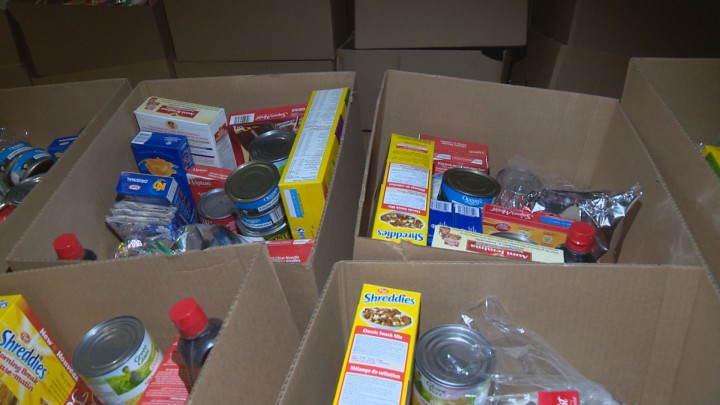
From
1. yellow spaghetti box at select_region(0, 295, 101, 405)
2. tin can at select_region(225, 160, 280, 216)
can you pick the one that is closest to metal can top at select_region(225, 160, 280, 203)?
tin can at select_region(225, 160, 280, 216)

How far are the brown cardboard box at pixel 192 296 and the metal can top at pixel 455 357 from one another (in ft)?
0.73

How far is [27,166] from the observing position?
115cm

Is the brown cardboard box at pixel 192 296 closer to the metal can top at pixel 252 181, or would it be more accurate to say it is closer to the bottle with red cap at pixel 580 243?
the metal can top at pixel 252 181

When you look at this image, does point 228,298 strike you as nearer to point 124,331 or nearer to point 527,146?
point 124,331

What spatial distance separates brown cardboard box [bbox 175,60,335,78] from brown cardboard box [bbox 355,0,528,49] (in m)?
0.14

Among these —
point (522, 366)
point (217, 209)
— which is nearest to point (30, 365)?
point (217, 209)

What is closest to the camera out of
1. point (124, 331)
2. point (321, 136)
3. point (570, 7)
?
point (124, 331)

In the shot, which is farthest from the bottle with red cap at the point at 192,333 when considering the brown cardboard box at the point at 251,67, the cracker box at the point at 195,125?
the brown cardboard box at the point at 251,67

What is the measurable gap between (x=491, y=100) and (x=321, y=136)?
43 centimetres

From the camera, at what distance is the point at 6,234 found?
86 centimetres

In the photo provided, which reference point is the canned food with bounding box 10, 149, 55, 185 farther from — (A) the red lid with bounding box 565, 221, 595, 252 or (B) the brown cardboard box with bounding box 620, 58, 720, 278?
(B) the brown cardboard box with bounding box 620, 58, 720, 278

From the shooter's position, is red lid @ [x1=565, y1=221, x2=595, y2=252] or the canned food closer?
red lid @ [x1=565, y1=221, x2=595, y2=252]

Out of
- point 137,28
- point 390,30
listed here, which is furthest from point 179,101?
point 390,30

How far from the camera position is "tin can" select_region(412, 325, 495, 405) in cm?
66
